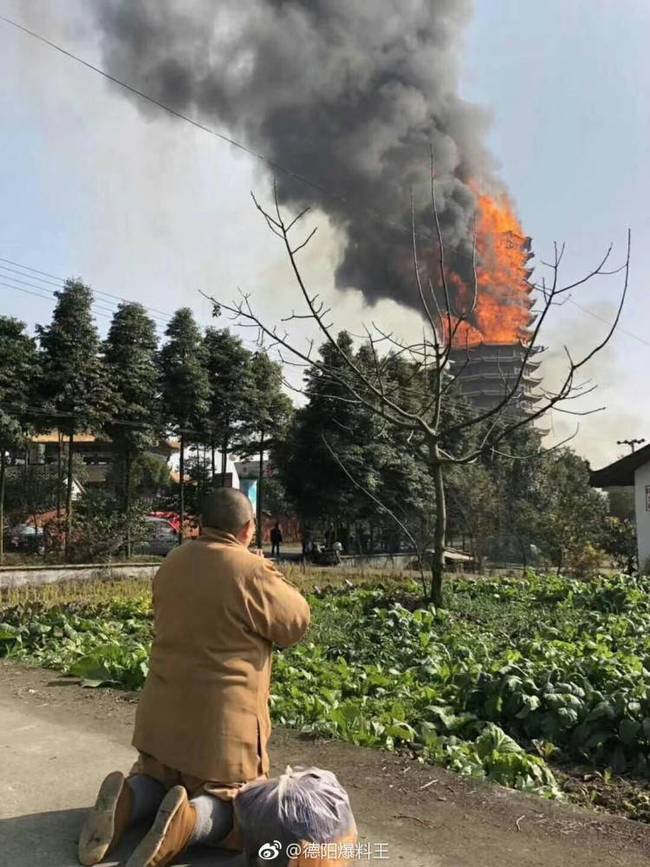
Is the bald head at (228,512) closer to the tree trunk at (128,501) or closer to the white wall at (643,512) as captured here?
the tree trunk at (128,501)

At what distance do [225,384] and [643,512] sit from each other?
16.4 meters

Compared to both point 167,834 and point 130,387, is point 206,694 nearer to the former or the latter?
point 167,834

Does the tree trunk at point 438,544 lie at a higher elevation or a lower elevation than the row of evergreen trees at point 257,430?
lower

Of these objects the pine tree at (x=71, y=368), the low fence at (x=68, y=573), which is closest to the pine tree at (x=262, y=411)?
the pine tree at (x=71, y=368)

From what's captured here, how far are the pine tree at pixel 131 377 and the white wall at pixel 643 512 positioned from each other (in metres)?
17.7

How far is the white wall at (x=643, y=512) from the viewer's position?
92.4 feet

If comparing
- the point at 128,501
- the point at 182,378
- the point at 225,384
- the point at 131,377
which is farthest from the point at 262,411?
the point at 128,501

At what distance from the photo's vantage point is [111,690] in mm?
6527

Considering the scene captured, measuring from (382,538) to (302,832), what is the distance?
3715 cm

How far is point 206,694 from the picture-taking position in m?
3.14

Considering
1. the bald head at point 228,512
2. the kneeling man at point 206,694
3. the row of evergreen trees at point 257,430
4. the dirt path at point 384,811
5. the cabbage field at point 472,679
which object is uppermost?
the row of evergreen trees at point 257,430

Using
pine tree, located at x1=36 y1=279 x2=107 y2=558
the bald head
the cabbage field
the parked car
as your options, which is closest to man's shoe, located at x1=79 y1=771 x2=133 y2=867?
the bald head

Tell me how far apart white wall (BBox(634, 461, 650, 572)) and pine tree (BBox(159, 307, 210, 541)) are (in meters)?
16.2

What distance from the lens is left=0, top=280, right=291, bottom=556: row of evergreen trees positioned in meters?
23.8
